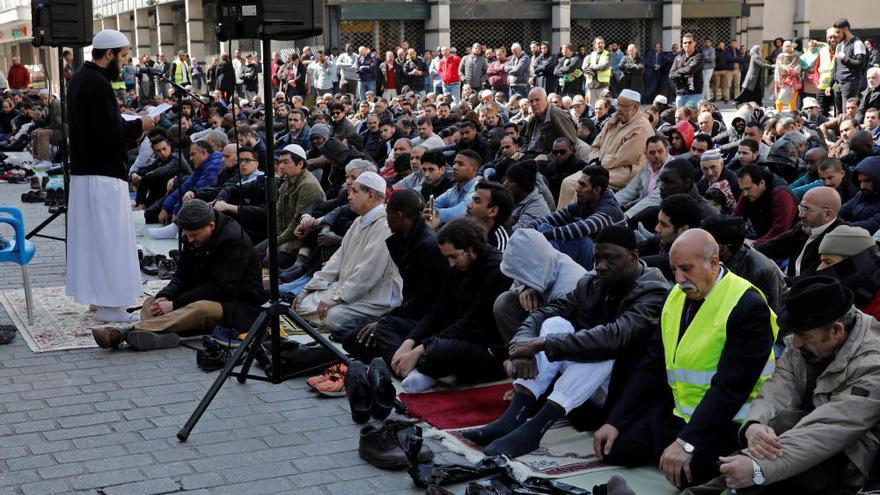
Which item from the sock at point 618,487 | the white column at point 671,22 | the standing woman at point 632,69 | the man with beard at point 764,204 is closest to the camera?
the sock at point 618,487

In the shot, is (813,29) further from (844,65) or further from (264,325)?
(264,325)

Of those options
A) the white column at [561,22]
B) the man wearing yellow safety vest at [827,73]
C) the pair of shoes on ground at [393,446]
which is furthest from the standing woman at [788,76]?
the pair of shoes on ground at [393,446]

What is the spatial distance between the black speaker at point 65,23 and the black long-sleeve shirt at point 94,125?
2791 millimetres

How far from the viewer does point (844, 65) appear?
1652 centimetres

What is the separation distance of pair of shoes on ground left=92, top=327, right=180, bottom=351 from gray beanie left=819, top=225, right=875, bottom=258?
4.40m

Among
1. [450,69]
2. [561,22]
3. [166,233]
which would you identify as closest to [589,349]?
[166,233]

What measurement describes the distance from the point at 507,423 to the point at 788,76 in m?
15.5

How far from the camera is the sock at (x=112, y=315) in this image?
8.63m

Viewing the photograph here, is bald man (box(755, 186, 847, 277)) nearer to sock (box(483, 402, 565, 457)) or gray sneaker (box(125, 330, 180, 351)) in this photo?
sock (box(483, 402, 565, 457))

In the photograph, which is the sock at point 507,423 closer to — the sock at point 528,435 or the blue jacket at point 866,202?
the sock at point 528,435

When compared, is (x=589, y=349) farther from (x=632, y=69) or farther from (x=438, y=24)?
(x=438, y=24)

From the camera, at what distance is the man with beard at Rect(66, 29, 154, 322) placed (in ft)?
27.5

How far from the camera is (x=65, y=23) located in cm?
1106

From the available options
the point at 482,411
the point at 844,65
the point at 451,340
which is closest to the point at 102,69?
the point at 451,340
